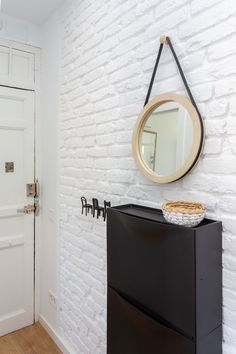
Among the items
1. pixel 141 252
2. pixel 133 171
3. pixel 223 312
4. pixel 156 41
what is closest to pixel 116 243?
pixel 141 252

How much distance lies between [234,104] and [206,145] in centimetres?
18

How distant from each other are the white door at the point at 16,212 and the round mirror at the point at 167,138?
54.9 inches

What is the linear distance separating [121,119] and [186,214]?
2.41ft

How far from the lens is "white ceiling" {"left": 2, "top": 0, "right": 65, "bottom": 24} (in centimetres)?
201

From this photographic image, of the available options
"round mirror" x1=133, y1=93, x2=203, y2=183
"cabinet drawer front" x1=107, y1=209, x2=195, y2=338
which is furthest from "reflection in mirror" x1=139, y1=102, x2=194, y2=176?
"cabinet drawer front" x1=107, y1=209, x2=195, y2=338

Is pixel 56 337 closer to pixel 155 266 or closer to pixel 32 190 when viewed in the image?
pixel 32 190

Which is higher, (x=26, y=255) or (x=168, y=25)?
(x=168, y=25)

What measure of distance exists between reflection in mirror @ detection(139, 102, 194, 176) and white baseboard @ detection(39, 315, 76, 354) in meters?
1.62

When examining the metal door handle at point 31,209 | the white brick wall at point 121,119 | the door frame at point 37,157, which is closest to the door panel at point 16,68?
the door frame at point 37,157

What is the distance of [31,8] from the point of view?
6.83ft

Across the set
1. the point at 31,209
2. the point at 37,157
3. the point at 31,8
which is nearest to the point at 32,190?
the point at 31,209

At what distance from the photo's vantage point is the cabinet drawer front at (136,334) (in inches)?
37.7

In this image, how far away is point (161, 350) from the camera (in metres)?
1.01

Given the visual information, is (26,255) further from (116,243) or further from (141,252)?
(141,252)
